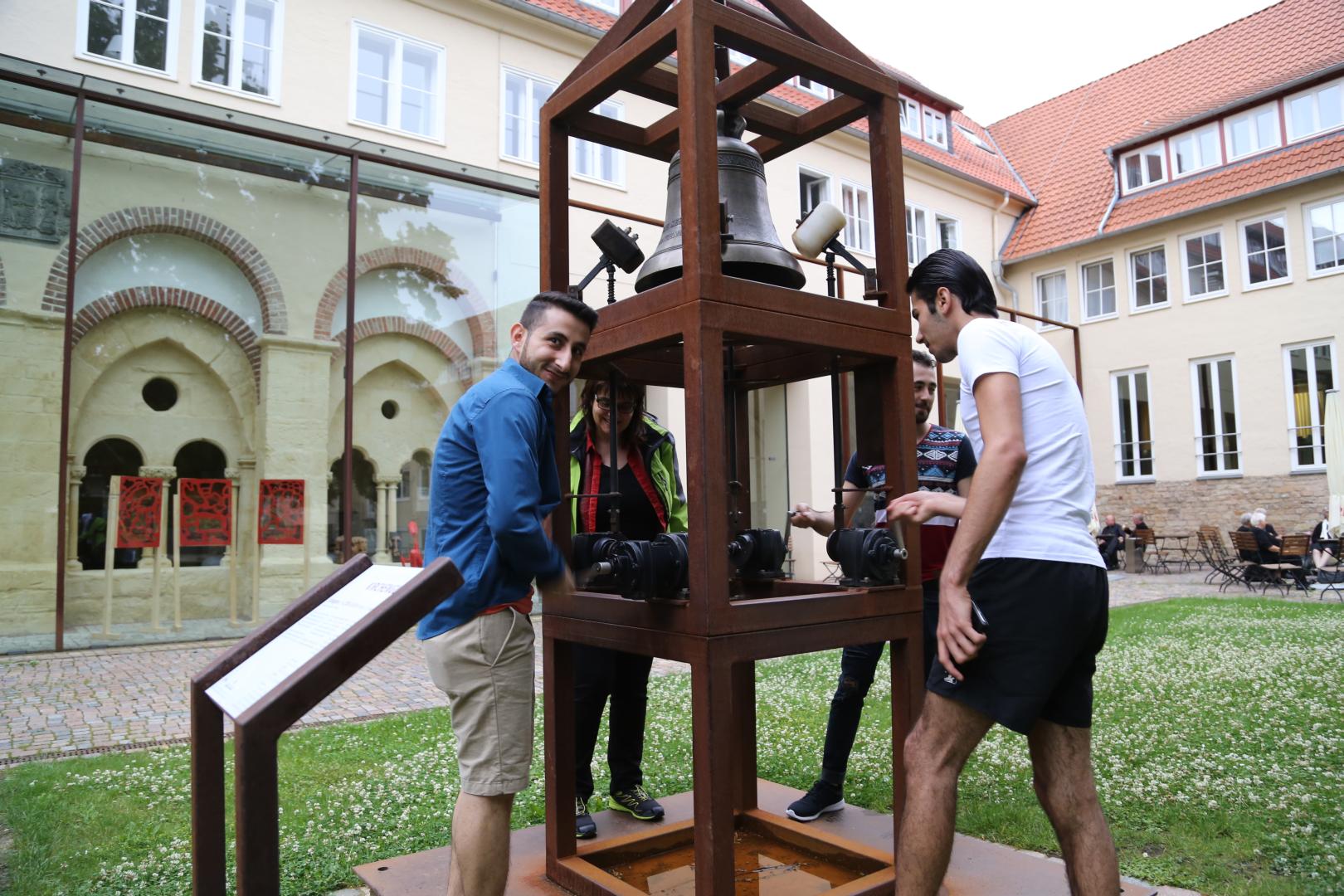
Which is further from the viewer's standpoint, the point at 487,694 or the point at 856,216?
the point at 856,216

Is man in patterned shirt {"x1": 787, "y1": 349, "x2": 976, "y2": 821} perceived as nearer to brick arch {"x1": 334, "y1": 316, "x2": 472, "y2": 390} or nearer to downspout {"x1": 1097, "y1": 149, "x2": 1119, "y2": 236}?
brick arch {"x1": 334, "y1": 316, "x2": 472, "y2": 390}

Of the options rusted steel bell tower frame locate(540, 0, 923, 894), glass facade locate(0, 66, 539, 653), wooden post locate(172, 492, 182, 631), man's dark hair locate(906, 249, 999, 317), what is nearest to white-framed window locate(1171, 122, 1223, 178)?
glass facade locate(0, 66, 539, 653)

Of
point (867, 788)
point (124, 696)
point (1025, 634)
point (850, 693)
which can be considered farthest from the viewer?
point (124, 696)

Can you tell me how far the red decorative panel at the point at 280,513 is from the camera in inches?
461

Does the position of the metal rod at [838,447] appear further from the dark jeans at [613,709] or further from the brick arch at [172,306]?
the brick arch at [172,306]

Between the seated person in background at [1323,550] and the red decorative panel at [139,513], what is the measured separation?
18695mm

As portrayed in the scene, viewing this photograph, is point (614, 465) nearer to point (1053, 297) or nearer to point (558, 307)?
point (558, 307)

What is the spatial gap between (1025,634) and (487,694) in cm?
153

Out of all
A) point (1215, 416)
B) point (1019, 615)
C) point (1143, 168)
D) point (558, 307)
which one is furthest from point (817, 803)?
point (1143, 168)

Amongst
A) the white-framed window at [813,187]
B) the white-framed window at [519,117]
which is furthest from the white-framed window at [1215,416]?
the white-framed window at [519,117]

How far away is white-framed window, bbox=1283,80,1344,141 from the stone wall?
7719 mm

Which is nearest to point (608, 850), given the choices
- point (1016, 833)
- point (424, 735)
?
point (1016, 833)

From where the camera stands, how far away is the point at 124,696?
7.42 meters

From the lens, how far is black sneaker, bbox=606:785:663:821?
407cm
